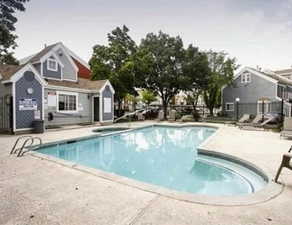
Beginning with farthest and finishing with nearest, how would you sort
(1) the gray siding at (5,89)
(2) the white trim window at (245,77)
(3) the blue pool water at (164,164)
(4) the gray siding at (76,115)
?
(2) the white trim window at (245,77)
(4) the gray siding at (76,115)
(1) the gray siding at (5,89)
(3) the blue pool water at (164,164)

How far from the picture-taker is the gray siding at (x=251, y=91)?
19.4 meters

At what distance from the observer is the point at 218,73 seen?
70.1 ft

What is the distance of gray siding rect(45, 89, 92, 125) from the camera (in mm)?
12484

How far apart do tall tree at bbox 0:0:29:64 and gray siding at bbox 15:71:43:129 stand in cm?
932

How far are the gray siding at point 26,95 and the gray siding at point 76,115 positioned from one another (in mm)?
1430

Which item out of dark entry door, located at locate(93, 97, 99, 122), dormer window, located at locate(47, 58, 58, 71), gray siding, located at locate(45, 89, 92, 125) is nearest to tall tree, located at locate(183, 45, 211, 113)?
dark entry door, located at locate(93, 97, 99, 122)

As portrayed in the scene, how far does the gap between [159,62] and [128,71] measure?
4373 mm

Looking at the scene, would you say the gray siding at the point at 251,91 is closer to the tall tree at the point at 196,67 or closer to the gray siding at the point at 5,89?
the tall tree at the point at 196,67

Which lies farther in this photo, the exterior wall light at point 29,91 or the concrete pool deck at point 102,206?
the exterior wall light at point 29,91

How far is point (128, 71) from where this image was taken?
17.9 m

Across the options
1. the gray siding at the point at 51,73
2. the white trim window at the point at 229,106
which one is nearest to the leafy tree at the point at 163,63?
the white trim window at the point at 229,106

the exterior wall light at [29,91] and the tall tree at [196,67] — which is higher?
the tall tree at [196,67]

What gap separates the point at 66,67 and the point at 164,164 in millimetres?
12701

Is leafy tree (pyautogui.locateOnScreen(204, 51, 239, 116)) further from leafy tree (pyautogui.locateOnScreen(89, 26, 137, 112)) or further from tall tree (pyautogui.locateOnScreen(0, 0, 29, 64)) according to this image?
tall tree (pyautogui.locateOnScreen(0, 0, 29, 64))
